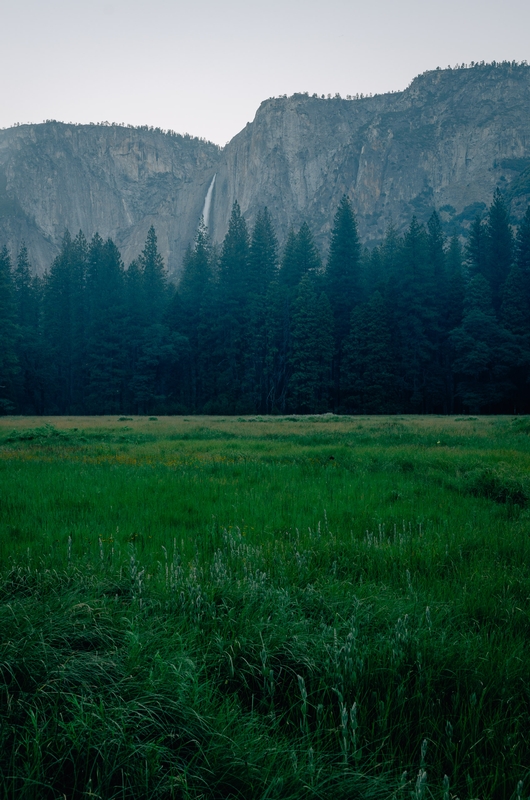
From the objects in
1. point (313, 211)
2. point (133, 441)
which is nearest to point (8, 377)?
point (133, 441)

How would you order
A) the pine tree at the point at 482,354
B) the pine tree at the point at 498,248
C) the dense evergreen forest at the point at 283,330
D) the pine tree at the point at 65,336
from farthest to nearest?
the pine tree at the point at 65,336 → the pine tree at the point at 498,248 → the dense evergreen forest at the point at 283,330 → the pine tree at the point at 482,354

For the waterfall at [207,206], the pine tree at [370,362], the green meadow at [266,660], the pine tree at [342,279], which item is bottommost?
the green meadow at [266,660]

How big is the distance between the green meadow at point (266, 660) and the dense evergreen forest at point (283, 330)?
161 feet

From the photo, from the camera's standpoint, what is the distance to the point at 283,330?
60.5 metres

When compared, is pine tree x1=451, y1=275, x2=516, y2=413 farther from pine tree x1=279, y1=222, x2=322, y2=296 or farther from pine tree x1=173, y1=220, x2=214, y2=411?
pine tree x1=173, y1=220, x2=214, y2=411

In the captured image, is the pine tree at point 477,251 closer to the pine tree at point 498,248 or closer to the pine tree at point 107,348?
the pine tree at point 498,248

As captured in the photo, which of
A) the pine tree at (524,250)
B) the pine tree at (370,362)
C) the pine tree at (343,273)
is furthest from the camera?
the pine tree at (343,273)

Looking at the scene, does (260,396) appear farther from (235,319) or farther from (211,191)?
(211,191)

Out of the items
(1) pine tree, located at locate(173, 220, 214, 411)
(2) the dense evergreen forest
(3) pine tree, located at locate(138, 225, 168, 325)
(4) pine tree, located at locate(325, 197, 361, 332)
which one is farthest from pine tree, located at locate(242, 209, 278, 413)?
(3) pine tree, located at locate(138, 225, 168, 325)

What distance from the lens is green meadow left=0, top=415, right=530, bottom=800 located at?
71.4 inches

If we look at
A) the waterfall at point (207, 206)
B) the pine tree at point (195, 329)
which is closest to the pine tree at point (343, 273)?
the pine tree at point (195, 329)

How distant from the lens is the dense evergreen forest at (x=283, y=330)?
5362 cm

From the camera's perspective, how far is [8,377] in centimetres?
5706

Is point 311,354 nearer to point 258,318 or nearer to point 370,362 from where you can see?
point 370,362
